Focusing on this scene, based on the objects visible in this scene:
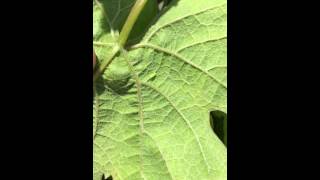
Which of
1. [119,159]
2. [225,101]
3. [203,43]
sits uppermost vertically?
[203,43]

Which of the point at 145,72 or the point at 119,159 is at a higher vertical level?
the point at 145,72

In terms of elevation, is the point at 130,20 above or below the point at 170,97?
above

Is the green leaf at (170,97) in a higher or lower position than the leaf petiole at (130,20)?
lower

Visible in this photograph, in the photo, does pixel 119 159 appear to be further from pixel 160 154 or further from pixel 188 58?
pixel 188 58

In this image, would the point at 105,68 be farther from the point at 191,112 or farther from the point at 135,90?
the point at 191,112

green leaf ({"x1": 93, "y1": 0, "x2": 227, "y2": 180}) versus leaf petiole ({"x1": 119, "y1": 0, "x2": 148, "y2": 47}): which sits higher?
leaf petiole ({"x1": 119, "y1": 0, "x2": 148, "y2": 47})

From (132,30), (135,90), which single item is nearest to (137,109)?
(135,90)
